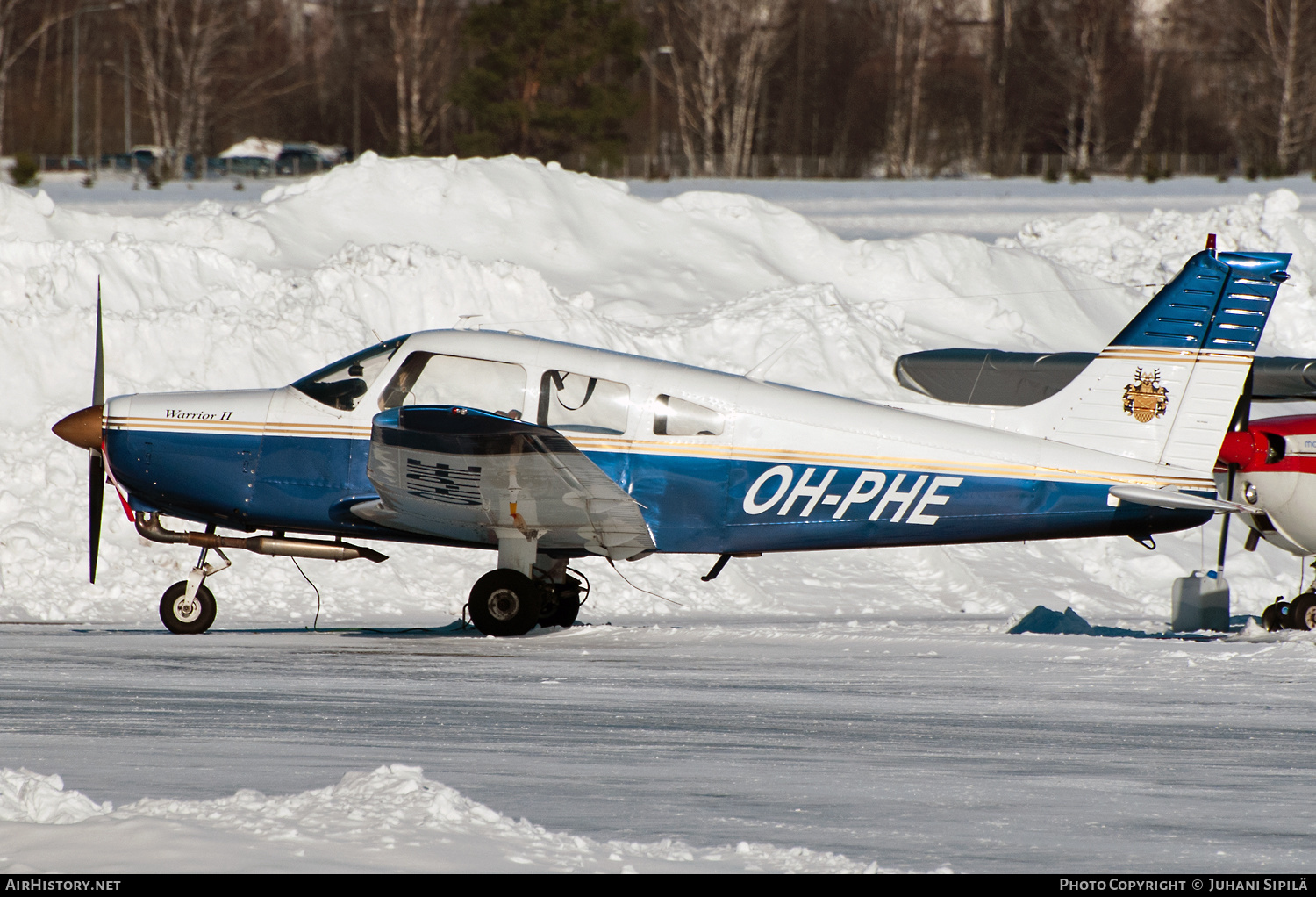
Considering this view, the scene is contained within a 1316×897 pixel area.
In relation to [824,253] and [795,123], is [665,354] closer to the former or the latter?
[824,253]

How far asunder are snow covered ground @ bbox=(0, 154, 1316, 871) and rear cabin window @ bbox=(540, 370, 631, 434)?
143 centimetres

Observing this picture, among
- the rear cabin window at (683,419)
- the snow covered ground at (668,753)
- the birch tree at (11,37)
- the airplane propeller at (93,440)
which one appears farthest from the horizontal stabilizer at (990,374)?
the birch tree at (11,37)

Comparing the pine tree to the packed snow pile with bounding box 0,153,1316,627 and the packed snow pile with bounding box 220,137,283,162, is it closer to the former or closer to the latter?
the packed snow pile with bounding box 220,137,283,162

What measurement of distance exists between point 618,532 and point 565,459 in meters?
0.87

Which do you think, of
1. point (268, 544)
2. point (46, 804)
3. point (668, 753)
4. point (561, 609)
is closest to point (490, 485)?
point (561, 609)

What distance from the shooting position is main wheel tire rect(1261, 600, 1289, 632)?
1112cm

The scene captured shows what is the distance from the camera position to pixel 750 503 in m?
9.36

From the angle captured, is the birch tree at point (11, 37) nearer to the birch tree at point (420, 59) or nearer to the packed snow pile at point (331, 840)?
the birch tree at point (420, 59)

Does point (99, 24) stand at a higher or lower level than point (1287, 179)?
higher

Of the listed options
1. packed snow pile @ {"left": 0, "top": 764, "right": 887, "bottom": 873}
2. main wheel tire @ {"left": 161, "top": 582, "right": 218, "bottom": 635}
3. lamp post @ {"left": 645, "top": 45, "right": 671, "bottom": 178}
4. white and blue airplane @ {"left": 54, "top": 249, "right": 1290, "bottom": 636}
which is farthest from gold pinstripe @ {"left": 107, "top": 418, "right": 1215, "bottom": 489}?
lamp post @ {"left": 645, "top": 45, "right": 671, "bottom": 178}

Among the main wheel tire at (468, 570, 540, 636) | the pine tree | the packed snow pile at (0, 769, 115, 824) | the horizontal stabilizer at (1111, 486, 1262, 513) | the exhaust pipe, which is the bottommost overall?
the main wheel tire at (468, 570, 540, 636)

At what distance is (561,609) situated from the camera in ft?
33.2

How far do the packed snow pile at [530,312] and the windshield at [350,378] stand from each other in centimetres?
291

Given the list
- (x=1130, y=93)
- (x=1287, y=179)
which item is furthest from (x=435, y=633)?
(x=1130, y=93)
